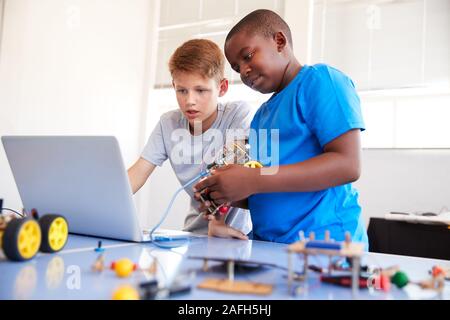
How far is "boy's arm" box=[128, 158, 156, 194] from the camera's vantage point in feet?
4.67

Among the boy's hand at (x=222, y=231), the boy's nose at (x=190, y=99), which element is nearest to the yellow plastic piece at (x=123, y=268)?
the boy's hand at (x=222, y=231)

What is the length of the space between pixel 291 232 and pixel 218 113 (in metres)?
0.67

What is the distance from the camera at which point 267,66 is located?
1.01 metres

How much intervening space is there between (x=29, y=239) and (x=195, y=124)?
0.96m

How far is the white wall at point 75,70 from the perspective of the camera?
2.42 m

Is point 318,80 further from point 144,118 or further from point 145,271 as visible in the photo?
point 144,118

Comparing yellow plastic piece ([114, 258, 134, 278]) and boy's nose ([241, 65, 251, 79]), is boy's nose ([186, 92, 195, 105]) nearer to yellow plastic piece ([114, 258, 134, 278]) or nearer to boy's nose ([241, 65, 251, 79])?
boy's nose ([241, 65, 251, 79])

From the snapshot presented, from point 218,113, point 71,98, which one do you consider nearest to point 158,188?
point 71,98

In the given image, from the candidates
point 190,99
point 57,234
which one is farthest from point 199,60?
point 57,234

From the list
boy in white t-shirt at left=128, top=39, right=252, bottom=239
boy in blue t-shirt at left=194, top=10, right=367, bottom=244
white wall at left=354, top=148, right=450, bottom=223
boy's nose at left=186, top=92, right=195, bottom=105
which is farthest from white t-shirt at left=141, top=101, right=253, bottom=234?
white wall at left=354, top=148, right=450, bottom=223

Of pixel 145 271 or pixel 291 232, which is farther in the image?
pixel 291 232

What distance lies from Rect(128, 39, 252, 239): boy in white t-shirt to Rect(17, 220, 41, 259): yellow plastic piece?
2.58 feet

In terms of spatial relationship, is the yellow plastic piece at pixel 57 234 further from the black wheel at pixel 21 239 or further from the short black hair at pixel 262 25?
the short black hair at pixel 262 25

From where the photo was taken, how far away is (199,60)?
4.56ft
